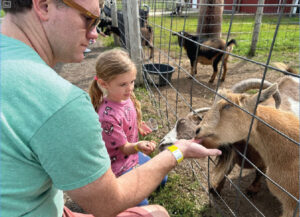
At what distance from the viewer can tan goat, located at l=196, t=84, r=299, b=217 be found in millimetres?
1676

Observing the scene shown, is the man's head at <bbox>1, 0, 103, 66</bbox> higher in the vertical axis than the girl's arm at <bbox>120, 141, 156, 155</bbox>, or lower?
higher

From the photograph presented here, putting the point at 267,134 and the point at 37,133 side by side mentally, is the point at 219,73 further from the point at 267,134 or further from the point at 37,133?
the point at 37,133

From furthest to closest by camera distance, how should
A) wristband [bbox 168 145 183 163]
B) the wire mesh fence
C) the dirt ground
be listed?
the dirt ground → the wire mesh fence → wristband [bbox 168 145 183 163]

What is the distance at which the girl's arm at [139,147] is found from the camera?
6.28ft

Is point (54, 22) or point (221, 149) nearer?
point (54, 22)

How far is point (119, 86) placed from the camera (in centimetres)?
Answer: 197

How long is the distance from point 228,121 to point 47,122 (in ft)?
4.98

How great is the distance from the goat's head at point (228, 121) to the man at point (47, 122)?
106 centimetres

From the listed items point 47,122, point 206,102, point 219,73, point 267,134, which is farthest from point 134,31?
point 47,122

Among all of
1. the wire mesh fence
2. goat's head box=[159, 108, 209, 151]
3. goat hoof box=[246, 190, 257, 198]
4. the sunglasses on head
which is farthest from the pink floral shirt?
goat hoof box=[246, 190, 257, 198]

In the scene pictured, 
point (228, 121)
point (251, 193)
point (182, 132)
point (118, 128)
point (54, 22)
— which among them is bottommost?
point (251, 193)

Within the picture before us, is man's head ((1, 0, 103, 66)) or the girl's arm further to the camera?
the girl's arm

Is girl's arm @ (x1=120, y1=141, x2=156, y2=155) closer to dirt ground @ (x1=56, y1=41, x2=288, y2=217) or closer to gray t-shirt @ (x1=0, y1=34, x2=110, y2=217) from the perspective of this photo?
dirt ground @ (x1=56, y1=41, x2=288, y2=217)

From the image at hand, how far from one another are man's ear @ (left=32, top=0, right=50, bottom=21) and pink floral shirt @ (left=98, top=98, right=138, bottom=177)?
110 centimetres
